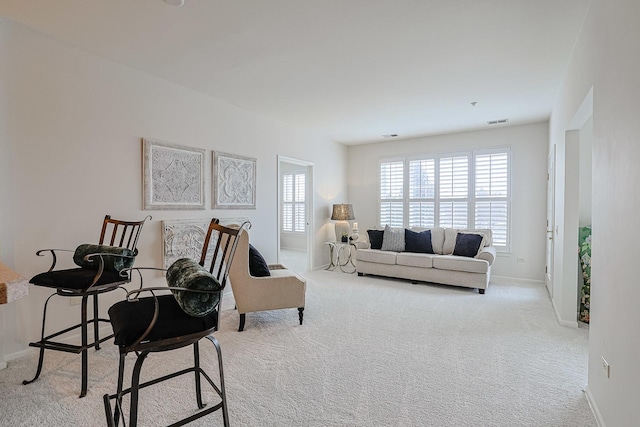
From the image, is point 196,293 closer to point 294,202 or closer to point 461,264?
point 461,264

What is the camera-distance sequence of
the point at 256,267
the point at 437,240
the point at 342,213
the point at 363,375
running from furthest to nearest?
the point at 342,213 → the point at 437,240 → the point at 256,267 → the point at 363,375

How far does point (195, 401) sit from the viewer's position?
2057mm

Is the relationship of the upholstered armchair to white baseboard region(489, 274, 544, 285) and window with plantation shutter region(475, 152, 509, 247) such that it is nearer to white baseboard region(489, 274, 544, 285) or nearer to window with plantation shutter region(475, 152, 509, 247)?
white baseboard region(489, 274, 544, 285)

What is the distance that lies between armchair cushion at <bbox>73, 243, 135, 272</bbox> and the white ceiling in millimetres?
1742

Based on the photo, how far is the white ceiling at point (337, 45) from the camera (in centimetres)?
236

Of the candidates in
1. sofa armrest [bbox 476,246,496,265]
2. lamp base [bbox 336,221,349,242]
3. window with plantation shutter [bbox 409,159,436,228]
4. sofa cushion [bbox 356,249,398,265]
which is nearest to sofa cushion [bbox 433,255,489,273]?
sofa armrest [bbox 476,246,496,265]

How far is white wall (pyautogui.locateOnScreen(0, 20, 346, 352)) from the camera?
2.60m

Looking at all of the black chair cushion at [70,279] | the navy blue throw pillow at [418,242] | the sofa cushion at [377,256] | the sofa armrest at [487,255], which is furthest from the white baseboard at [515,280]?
the black chair cushion at [70,279]

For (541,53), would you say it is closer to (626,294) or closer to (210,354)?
(626,294)

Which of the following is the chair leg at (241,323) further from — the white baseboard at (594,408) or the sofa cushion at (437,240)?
the sofa cushion at (437,240)

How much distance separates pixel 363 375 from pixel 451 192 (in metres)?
4.62

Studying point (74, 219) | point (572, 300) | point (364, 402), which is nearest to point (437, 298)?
point (572, 300)

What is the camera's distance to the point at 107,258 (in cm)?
230

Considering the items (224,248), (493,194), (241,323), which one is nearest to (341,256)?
(493,194)
